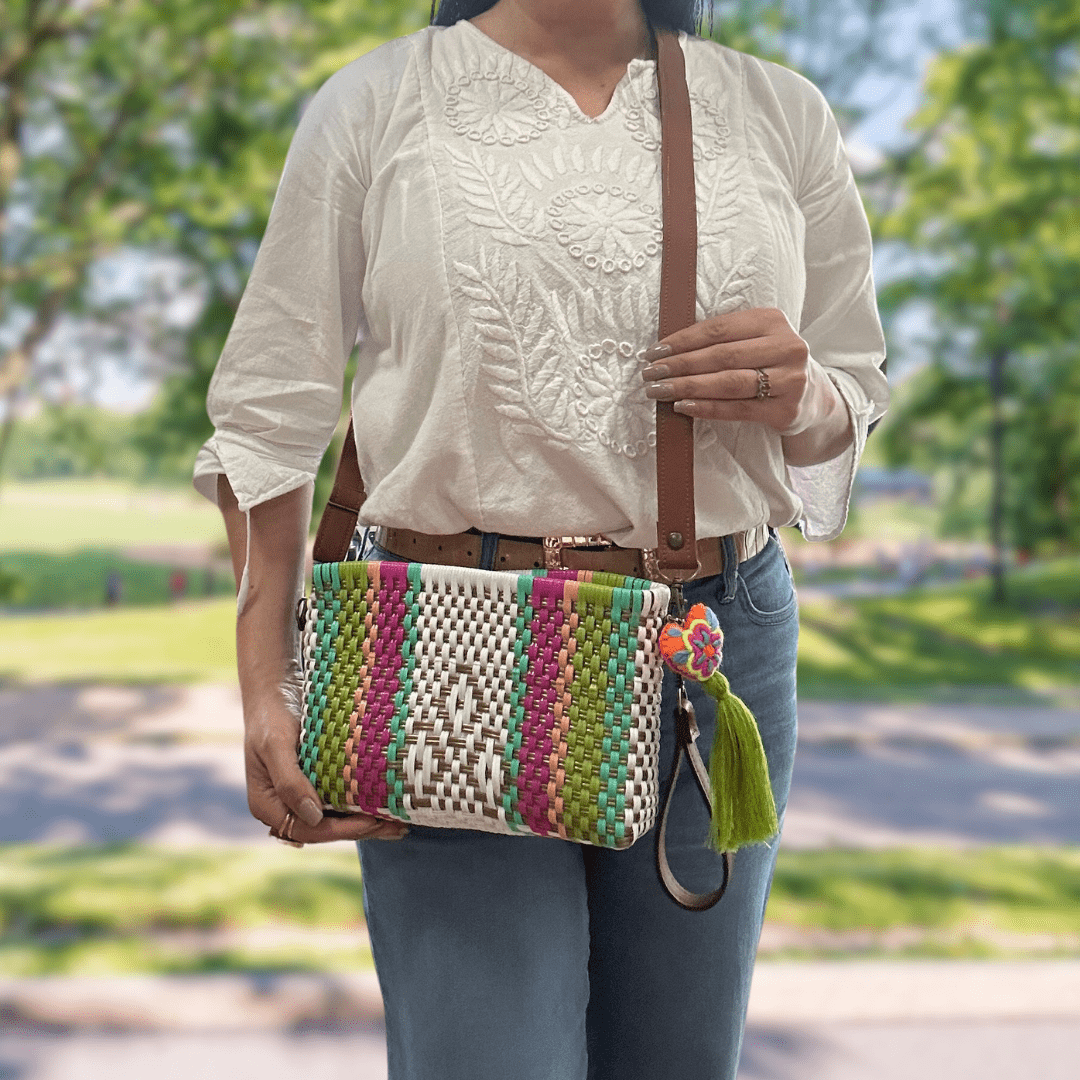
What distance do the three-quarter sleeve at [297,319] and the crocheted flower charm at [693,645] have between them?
435mm

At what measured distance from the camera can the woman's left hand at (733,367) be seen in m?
1.05

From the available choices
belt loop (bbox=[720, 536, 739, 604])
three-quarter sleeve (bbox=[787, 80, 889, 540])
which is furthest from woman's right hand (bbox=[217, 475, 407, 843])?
three-quarter sleeve (bbox=[787, 80, 889, 540])

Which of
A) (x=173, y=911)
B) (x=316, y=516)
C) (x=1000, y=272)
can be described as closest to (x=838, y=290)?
(x=173, y=911)

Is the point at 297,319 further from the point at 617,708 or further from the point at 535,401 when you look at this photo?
the point at 617,708

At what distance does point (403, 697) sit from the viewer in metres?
1.07

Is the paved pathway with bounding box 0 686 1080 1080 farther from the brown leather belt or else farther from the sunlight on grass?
the brown leather belt

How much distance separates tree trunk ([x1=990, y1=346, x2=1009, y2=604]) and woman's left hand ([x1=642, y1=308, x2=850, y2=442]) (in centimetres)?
835

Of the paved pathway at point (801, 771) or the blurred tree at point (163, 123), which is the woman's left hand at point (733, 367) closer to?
the paved pathway at point (801, 771)

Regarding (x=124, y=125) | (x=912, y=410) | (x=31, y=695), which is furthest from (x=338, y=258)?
(x=912, y=410)

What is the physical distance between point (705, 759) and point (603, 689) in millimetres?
203

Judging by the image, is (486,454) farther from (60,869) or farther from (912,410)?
(912,410)

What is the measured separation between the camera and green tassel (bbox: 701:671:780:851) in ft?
3.52

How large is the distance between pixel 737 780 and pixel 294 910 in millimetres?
2945

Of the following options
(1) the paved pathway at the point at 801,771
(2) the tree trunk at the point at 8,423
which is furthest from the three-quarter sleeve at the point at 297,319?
(2) the tree trunk at the point at 8,423
